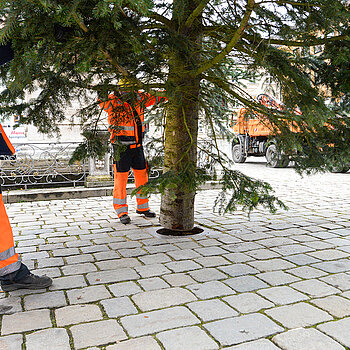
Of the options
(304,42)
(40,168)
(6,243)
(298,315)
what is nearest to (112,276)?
(6,243)

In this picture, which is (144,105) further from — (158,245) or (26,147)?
(26,147)

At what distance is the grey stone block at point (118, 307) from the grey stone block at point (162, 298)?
6 centimetres

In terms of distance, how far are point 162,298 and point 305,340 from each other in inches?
43.1

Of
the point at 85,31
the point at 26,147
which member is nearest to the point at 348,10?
the point at 85,31

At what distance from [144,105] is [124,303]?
244cm

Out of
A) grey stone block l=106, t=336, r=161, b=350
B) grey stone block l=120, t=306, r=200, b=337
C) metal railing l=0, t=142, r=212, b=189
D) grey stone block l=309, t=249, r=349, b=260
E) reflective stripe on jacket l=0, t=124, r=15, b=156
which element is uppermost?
reflective stripe on jacket l=0, t=124, r=15, b=156

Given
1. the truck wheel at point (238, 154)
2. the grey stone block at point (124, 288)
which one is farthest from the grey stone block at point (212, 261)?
the truck wheel at point (238, 154)

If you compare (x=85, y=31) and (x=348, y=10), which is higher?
(x=348, y=10)

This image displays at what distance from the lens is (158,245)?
443 centimetres

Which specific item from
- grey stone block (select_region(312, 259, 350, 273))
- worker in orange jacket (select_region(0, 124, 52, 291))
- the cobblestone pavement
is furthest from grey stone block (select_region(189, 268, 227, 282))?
worker in orange jacket (select_region(0, 124, 52, 291))

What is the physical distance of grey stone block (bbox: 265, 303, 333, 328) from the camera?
2.55m

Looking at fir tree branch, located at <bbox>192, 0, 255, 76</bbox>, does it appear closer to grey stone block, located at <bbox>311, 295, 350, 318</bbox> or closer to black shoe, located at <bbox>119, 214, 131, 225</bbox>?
grey stone block, located at <bbox>311, 295, 350, 318</bbox>

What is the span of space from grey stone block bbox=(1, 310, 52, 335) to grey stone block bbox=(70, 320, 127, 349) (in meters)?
0.24

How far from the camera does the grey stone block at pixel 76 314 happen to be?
2629mm
